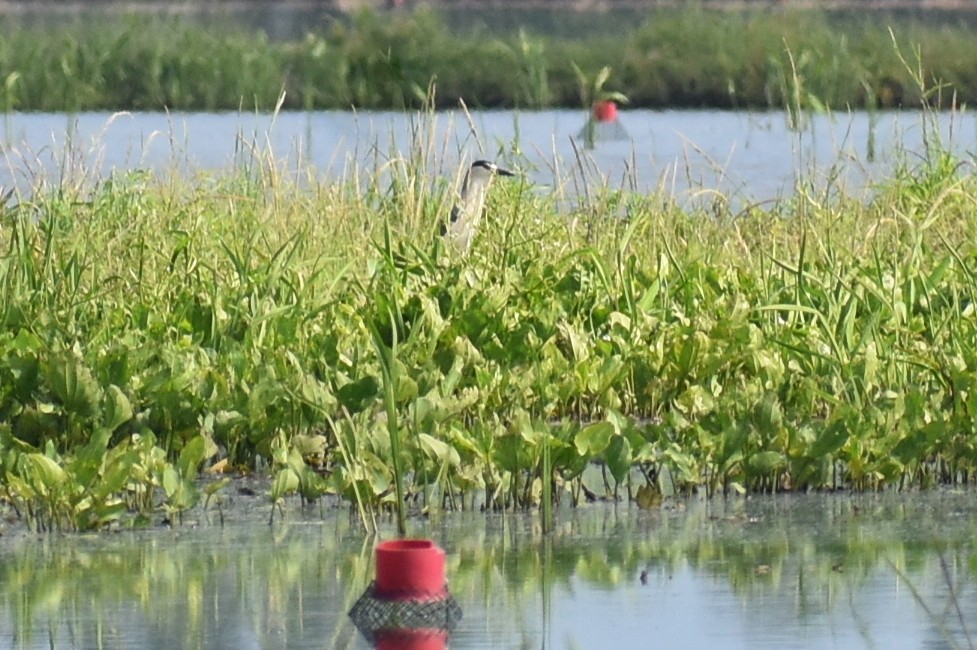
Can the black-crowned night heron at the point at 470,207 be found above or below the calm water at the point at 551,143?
below

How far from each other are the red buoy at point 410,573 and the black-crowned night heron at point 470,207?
390 cm

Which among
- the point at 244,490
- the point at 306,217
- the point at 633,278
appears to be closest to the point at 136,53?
the point at 306,217

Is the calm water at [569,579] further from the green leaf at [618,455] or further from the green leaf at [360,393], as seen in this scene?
the green leaf at [360,393]

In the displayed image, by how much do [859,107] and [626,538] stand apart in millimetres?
19959

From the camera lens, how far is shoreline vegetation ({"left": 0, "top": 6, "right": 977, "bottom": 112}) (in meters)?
23.8

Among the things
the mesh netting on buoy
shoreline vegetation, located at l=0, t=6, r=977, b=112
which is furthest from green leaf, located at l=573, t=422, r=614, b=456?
shoreline vegetation, located at l=0, t=6, r=977, b=112

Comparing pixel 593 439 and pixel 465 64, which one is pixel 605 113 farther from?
pixel 593 439

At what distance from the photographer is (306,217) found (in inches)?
340

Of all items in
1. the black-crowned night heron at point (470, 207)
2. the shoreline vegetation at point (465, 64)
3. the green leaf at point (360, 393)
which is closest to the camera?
the green leaf at point (360, 393)

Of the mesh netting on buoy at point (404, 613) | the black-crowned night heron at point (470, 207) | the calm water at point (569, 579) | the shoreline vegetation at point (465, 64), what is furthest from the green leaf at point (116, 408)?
the shoreline vegetation at point (465, 64)

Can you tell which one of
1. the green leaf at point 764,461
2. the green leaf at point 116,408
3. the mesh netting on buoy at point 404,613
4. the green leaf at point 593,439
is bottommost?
the mesh netting on buoy at point 404,613

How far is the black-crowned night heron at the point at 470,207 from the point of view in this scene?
8297 mm

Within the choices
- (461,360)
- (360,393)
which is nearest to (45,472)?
(360,393)

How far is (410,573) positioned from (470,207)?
4.66m
